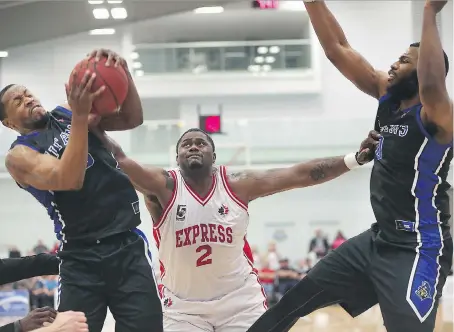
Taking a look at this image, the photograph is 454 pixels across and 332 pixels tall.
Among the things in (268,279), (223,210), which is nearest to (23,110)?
(223,210)

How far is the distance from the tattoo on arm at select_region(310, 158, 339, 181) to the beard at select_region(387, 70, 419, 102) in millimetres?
945

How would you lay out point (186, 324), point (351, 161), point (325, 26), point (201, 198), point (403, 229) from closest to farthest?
point (403, 229) → point (325, 26) → point (351, 161) → point (186, 324) → point (201, 198)

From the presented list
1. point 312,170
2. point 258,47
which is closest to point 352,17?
point 258,47

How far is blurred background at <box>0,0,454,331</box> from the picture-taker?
14492mm

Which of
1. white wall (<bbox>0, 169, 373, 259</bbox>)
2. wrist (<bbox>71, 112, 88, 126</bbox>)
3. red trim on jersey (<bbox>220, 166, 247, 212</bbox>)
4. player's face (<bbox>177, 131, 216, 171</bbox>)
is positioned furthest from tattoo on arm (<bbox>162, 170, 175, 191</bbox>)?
white wall (<bbox>0, 169, 373, 259</bbox>)

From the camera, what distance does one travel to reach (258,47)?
16.5 meters

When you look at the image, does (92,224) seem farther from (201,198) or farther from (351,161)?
(351,161)

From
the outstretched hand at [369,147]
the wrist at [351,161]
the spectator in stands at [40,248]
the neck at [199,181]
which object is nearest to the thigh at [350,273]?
the outstretched hand at [369,147]

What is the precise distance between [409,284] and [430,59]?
1211mm

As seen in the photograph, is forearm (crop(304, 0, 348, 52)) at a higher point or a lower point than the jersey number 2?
higher

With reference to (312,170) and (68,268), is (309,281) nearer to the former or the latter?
(312,170)

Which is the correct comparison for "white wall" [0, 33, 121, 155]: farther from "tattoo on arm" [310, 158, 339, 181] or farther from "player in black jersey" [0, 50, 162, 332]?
"player in black jersey" [0, 50, 162, 332]

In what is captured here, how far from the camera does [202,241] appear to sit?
4.54m

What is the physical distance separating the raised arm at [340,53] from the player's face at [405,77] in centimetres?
34
